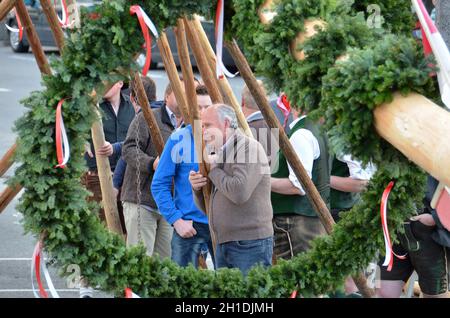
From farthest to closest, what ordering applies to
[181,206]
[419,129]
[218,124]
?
1. [181,206]
2. [218,124]
3. [419,129]

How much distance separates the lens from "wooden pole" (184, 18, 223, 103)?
4641 millimetres

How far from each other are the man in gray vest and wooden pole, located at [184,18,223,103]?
87 cm

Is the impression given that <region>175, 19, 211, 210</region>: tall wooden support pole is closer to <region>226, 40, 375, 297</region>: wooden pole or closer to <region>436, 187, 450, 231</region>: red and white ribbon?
<region>226, 40, 375, 297</region>: wooden pole

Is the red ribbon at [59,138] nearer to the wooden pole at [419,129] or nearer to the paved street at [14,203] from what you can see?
the paved street at [14,203]

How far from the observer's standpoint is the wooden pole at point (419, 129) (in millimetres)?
2500

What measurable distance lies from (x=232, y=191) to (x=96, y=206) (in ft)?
4.57

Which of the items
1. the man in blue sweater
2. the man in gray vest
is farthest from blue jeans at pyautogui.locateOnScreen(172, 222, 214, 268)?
the man in gray vest

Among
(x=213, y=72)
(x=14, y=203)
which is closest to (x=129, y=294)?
(x=213, y=72)

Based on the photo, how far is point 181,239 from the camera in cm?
589

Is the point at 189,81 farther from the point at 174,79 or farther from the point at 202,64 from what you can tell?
the point at 174,79

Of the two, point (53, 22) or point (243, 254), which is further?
point (243, 254)

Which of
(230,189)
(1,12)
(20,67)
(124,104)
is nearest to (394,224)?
(230,189)

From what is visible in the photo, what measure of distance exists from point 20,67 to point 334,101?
1586cm

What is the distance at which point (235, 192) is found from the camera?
16.6 ft
